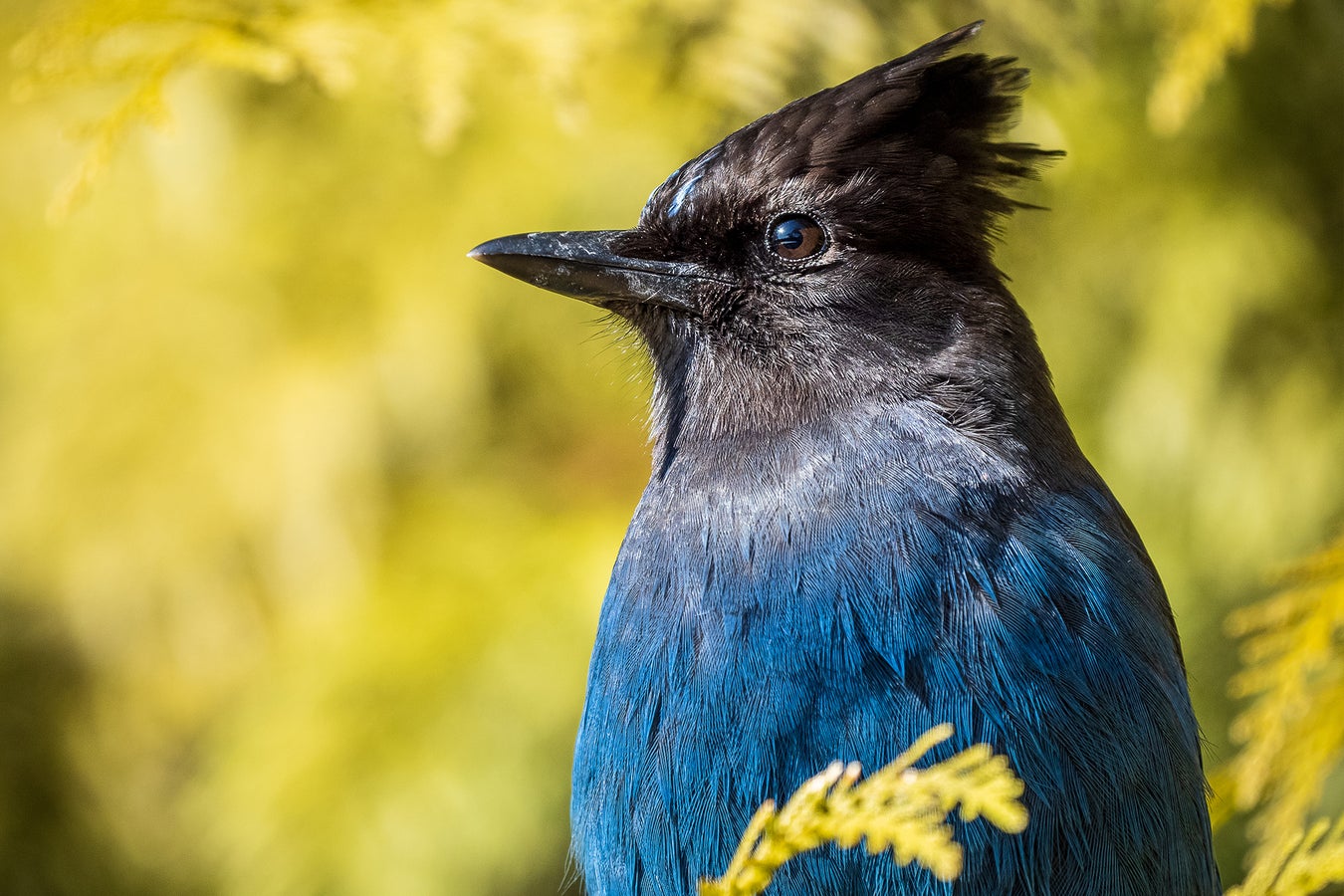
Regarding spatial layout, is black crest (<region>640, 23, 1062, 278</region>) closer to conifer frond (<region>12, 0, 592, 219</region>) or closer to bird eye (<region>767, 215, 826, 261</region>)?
bird eye (<region>767, 215, 826, 261</region>)

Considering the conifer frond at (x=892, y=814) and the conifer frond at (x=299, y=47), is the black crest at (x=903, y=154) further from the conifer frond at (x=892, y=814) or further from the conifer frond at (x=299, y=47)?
the conifer frond at (x=892, y=814)

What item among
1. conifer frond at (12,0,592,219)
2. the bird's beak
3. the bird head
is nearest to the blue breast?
the bird head

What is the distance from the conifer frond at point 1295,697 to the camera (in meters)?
2.08

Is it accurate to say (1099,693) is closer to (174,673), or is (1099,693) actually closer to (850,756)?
(850,756)

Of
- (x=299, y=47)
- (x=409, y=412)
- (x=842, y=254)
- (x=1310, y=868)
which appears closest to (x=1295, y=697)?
(x=1310, y=868)

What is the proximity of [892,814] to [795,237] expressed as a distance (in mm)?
1176


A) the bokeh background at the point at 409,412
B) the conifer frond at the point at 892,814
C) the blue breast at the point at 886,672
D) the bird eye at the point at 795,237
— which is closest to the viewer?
the conifer frond at the point at 892,814

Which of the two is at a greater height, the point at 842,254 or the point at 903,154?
the point at 903,154

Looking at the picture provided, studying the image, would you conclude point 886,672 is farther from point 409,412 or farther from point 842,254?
point 409,412

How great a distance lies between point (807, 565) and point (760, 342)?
0.45 m

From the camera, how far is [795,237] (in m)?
2.18

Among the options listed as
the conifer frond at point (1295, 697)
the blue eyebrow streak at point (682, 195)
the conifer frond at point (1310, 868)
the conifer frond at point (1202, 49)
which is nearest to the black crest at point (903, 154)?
the blue eyebrow streak at point (682, 195)

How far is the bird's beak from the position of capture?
2.19 m

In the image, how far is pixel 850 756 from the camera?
70.5 inches
